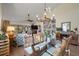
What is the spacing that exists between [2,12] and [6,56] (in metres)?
0.71

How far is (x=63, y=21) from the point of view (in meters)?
2.73

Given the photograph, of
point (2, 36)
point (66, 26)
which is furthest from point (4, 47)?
point (66, 26)

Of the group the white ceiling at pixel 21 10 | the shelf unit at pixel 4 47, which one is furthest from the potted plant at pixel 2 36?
the white ceiling at pixel 21 10

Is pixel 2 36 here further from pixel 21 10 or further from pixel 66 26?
pixel 66 26

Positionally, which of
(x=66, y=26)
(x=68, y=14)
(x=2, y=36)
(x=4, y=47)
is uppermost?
(x=68, y=14)

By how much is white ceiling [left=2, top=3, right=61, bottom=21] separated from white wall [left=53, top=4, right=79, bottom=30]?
0.10 m

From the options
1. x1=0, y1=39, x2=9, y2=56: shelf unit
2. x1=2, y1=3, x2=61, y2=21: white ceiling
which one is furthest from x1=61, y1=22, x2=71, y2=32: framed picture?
x1=0, y1=39, x2=9, y2=56: shelf unit

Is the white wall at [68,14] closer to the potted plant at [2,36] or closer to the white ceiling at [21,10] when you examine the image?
the white ceiling at [21,10]

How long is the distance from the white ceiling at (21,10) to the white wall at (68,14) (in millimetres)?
96

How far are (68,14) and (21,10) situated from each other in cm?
76

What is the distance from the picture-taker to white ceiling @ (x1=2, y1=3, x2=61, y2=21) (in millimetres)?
2729

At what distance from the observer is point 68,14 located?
276cm

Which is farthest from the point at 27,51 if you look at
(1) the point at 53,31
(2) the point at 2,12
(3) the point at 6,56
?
(2) the point at 2,12

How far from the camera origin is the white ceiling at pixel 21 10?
2.73 metres
